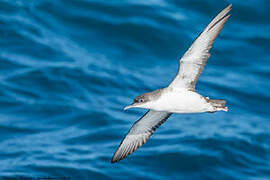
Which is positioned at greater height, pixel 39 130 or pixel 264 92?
pixel 264 92

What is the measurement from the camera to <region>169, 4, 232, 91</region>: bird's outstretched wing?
336 inches

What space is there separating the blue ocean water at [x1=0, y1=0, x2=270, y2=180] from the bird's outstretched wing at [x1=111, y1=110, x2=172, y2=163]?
2.73 meters

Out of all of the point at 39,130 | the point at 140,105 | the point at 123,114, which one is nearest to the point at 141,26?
the point at 123,114

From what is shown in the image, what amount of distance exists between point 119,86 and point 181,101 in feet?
28.6

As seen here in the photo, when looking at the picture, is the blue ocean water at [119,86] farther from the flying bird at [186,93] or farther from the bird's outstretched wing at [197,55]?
the bird's outstretched wing at [197,55]

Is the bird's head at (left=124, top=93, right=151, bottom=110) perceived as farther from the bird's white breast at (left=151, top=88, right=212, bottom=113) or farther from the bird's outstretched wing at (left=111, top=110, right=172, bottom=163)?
the bird's outstretched wing at (left=111, top=110, right=172, bottom=163)

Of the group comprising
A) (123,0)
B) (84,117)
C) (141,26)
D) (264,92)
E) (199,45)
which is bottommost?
(199,45)

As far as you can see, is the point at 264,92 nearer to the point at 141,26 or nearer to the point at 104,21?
the point at 141,26

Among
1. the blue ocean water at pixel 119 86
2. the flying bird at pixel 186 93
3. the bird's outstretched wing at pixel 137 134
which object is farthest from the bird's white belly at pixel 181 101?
the blue ocean water at pixel 119 86

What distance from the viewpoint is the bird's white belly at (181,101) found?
354 inches

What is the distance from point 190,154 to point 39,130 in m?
4.20

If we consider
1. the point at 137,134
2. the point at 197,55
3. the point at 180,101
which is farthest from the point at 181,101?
the point at 137,134

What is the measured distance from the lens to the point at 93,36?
19.1 metres

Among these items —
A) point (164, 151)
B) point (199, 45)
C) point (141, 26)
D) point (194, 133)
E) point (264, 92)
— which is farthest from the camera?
point (141, 26)
